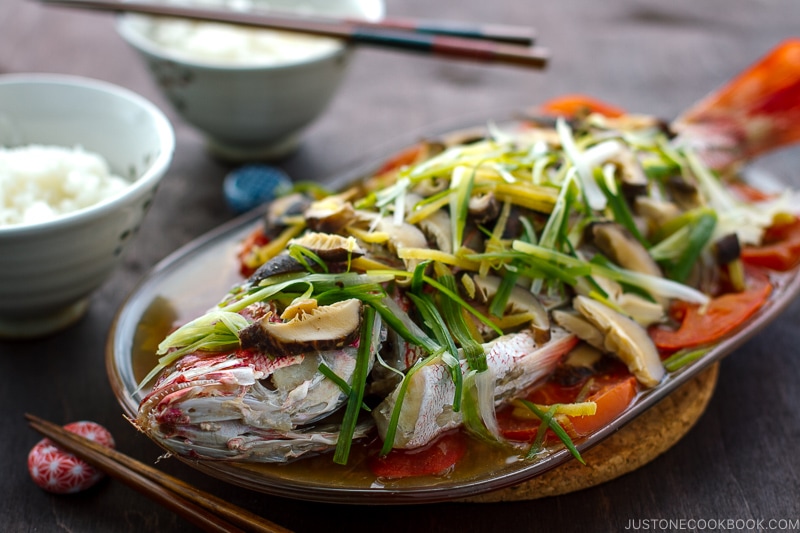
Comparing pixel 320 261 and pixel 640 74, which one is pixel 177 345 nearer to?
pixel 320 261

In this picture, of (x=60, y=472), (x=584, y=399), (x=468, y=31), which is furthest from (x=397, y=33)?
(x=60, y=472)

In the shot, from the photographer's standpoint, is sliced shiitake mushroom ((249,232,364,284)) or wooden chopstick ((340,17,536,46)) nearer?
sliced shiitake mushroom ((249,232,364,284))

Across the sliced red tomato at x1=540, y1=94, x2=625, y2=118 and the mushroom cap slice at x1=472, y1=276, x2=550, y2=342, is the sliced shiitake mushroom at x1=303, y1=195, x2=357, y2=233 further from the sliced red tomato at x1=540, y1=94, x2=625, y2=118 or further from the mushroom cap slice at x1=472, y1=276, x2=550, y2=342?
the sliced red tomato at x1=540, y1=94, x2=625, y2=118

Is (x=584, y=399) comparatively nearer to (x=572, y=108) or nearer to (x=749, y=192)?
(x=749, y=192)

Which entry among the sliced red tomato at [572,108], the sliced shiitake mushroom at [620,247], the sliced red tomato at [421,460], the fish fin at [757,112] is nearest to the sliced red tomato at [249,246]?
the sliced red tomato at [421,460]

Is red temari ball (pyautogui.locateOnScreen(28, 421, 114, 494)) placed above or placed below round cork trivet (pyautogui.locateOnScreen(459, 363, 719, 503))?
below

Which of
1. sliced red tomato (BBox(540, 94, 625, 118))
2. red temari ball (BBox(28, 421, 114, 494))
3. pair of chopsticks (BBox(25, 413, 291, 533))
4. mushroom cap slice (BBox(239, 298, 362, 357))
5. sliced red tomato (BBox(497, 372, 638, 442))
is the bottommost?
red temari ball (BBox(28, 421, 114, 494))

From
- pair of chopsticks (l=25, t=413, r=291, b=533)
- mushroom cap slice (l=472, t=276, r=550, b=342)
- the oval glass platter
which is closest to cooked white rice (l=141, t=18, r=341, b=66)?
the oval glass platter
